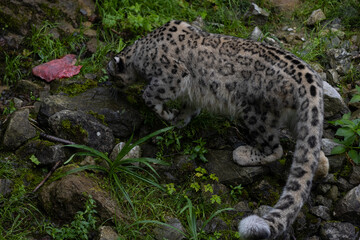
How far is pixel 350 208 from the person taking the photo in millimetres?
4766

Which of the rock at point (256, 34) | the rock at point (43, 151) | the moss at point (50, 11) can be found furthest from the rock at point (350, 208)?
the moss at point (50, 11)

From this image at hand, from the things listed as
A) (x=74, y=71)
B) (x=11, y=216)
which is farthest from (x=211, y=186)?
(x=74, y=71)

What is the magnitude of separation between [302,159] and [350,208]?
999 millimetres

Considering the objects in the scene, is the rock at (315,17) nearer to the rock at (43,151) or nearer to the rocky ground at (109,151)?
the rocky ground at (109,151)

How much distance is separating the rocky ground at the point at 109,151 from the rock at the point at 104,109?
13mm

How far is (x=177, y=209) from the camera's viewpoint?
4.78 meters

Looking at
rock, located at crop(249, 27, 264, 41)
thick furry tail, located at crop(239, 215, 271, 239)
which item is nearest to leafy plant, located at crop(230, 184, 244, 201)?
thick furry tail, located at crop(239, 215, 271, 239)

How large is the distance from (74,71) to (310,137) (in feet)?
11.8

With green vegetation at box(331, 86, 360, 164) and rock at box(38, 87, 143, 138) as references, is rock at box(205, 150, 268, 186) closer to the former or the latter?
green vegetation at box(331, 86, 360, 164)

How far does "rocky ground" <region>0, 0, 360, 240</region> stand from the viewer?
14.6 ft

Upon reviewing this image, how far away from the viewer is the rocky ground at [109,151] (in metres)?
4.46

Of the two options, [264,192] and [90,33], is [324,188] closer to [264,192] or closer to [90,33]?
[264,192]

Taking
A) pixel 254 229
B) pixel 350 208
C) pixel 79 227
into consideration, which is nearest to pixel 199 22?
pixel 350 208

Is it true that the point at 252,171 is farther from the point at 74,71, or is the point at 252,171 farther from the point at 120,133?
the point at 74,71
